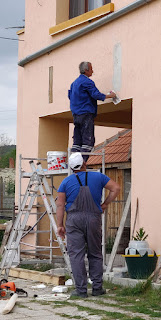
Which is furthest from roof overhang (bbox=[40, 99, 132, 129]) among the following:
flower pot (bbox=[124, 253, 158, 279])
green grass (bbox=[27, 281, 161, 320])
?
green grass (bbox=[27, 281, 161, 320])

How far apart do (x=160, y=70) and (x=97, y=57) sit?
1.90 metres

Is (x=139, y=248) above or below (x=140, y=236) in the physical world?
below

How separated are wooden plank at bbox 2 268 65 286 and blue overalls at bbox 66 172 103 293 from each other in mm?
1153

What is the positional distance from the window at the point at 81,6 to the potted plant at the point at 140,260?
474 centimetres

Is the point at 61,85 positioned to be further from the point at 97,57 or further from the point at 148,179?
the point at 148,179

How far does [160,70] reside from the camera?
9266 millimetres

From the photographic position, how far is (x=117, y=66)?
1034 centimetres

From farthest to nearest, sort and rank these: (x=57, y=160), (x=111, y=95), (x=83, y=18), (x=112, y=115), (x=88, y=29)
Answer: (x=112, y=115), (x=83, y=18), (x=88, y=29), (x=57, y=160), (x=111, y=95)

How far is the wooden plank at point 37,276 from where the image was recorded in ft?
31.0

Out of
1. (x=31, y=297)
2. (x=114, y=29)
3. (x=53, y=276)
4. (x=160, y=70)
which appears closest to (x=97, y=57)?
(x=114, y=29)

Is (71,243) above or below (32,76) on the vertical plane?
below

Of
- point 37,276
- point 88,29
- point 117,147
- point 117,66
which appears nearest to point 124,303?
point 37,276

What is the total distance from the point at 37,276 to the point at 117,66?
3.42 metres

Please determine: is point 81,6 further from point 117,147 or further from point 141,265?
point 141,265
